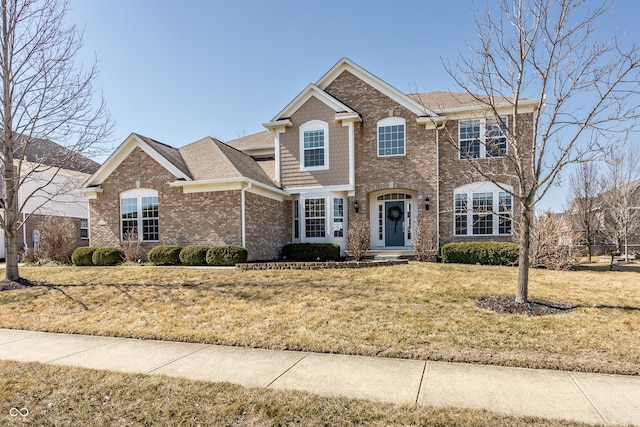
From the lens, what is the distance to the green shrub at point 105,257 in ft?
52.6

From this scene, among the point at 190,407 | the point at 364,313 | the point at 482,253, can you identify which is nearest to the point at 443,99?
the point at 482,253

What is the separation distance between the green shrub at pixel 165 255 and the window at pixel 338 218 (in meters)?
6.68

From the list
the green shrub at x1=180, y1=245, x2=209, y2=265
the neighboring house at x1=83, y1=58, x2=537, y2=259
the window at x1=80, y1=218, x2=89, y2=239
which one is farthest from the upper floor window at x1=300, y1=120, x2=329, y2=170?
the window at x1=80, y1=218, x2=89, y2=239

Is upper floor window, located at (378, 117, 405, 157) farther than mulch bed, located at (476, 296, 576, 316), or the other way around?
upper floor window, located at (378, 117, 405, 157)

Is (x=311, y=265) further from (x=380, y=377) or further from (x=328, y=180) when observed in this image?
(x=380, y=377)

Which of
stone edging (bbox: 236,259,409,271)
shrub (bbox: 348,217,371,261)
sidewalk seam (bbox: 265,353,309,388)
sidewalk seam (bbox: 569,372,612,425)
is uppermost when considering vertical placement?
shrub (bbox: 348,217,371,261)

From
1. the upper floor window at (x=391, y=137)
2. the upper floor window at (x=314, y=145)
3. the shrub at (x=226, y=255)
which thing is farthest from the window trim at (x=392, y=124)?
the shrub at (x=226, y=255)

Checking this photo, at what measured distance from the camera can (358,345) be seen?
6309 mm

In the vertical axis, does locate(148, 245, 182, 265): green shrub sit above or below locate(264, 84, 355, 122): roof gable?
below

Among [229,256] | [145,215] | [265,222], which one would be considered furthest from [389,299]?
[145,215]

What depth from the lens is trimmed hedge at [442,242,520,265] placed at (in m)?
14.6

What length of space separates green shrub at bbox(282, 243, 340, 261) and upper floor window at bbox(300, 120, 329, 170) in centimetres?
366

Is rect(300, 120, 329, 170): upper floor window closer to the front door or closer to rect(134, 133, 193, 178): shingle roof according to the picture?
the front door

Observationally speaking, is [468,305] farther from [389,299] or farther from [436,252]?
[436,252]
